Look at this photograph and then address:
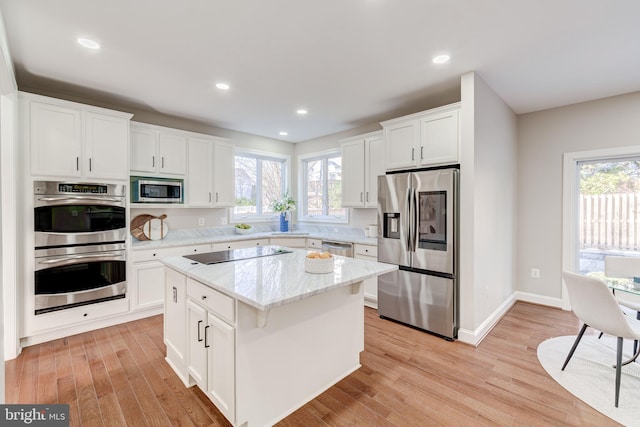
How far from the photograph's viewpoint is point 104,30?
2131 millimetres

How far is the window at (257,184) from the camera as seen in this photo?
5078 mm

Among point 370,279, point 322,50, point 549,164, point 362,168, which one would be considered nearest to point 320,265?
point 322,50

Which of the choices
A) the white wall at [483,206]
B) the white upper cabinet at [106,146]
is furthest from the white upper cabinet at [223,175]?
the white wall at [483,206]

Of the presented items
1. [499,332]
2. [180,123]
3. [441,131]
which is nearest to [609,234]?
[499,332]

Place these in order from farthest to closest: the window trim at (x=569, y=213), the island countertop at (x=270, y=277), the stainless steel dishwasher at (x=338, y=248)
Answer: the stainless steel dishwasher at (x=338, y=248) → the window trim at (x=569, y=213) → the island countertop at (x=270, y=277)

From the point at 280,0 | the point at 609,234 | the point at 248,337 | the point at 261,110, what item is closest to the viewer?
the point at 248,337

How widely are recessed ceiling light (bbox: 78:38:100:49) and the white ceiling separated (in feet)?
0.15

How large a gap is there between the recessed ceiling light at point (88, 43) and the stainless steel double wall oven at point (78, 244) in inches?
55.5

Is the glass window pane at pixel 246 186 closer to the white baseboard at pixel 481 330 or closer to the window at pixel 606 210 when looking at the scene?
the white baseboard at pixel 481 330

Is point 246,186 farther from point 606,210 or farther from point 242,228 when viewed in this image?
point 606,210

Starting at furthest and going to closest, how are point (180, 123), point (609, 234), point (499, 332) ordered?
1. point (180, 123)
2. point (609, 234)
3. point (499, 332)

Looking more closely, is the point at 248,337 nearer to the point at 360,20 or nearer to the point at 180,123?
the point at 360,20

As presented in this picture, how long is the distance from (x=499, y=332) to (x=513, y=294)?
4.18ft

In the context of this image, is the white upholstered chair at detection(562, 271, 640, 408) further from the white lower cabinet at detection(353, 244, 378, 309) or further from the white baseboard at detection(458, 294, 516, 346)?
the white lower cabinet at detection(353, 244, 378, 309)
